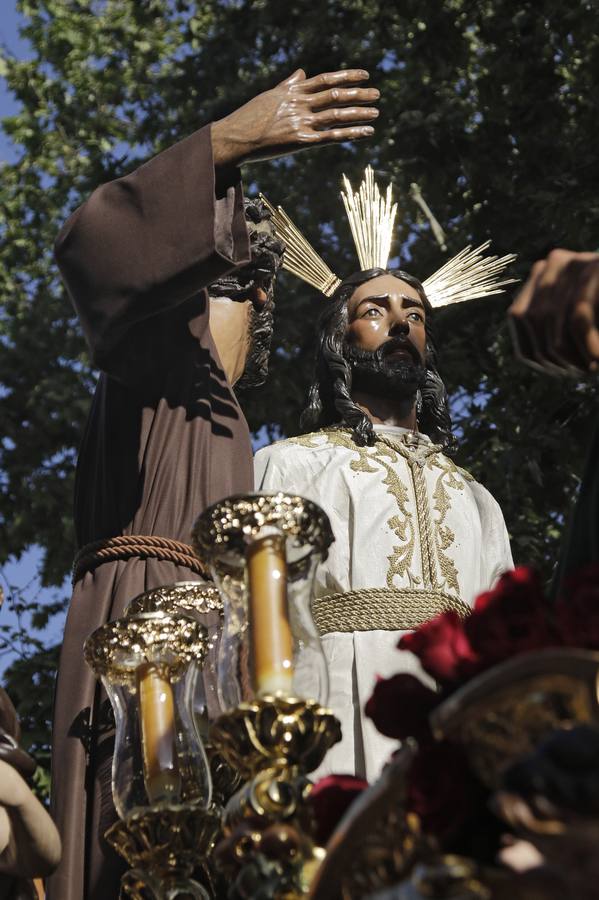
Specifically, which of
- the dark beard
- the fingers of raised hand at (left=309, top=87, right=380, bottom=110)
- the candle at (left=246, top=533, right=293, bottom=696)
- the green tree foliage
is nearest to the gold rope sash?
the dark beard

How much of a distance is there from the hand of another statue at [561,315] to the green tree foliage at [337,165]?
233 inches

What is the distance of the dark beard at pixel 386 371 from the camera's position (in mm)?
5566

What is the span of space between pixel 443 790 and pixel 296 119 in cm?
228

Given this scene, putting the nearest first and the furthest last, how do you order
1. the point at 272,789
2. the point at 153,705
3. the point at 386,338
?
the point at 272,789
the point at 153,705
the point at 386,338

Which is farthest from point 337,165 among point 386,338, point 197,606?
point 197,606

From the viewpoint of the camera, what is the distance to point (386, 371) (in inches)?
219

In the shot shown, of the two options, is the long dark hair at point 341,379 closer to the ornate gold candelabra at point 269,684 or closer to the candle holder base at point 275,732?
the ornate gold candelabra at point 269,684

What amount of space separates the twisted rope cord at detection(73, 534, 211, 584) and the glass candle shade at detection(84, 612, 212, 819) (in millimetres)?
898

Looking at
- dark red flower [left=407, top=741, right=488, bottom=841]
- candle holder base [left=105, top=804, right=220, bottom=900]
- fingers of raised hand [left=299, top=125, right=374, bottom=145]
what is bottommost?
dark red flower [left=407, top=741, right=488, bottom=841]

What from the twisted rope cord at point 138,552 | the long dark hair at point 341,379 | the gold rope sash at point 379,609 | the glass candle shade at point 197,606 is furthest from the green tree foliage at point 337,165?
the glass candle shade at point 197,606

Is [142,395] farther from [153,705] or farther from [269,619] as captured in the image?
[269,619]

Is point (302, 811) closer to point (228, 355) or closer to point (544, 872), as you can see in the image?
point (544, 872)

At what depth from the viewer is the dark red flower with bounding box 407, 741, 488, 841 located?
2129mm

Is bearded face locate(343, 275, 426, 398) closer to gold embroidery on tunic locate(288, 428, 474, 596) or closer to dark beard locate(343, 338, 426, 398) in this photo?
dark beard locate(343, 338, 426, 398)
